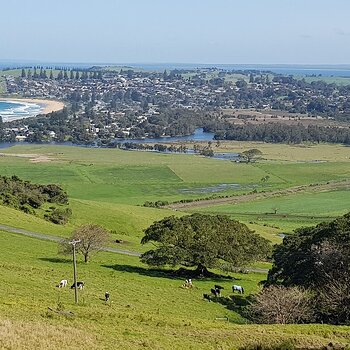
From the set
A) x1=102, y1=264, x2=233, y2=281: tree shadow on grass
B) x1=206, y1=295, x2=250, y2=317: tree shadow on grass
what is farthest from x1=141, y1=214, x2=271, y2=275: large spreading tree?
x1=206, y1=295, x2=250, y2=317: tree shadow on grass

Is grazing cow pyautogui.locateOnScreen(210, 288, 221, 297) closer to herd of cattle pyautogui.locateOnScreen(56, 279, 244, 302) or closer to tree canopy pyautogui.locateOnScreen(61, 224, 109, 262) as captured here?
herd of cattle pyautogui.locateOnScreen(56, 279, 244, 302)

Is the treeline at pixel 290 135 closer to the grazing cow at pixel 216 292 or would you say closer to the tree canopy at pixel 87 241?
the tree canopy at pixel 87 241

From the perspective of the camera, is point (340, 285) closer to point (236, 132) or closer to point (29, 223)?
point (29, 223)

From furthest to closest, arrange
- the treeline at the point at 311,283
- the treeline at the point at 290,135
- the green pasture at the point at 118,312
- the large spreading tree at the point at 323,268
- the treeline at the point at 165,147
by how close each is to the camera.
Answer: the treeline at the point at 290,135, the treeline at the point at 165,147, the large spreading tree at the point at 323,268, the treeline at the point at 311,283, the green pasture at the point at 118,312

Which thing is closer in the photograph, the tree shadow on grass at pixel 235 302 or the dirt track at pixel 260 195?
the tree shadow on grass at pixel 235 302

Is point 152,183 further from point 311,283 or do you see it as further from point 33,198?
point 311,283

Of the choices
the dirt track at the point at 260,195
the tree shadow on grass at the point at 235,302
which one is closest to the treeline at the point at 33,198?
the dirt track at the point at 260,195

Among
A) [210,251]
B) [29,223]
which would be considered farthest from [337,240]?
[29,223]
